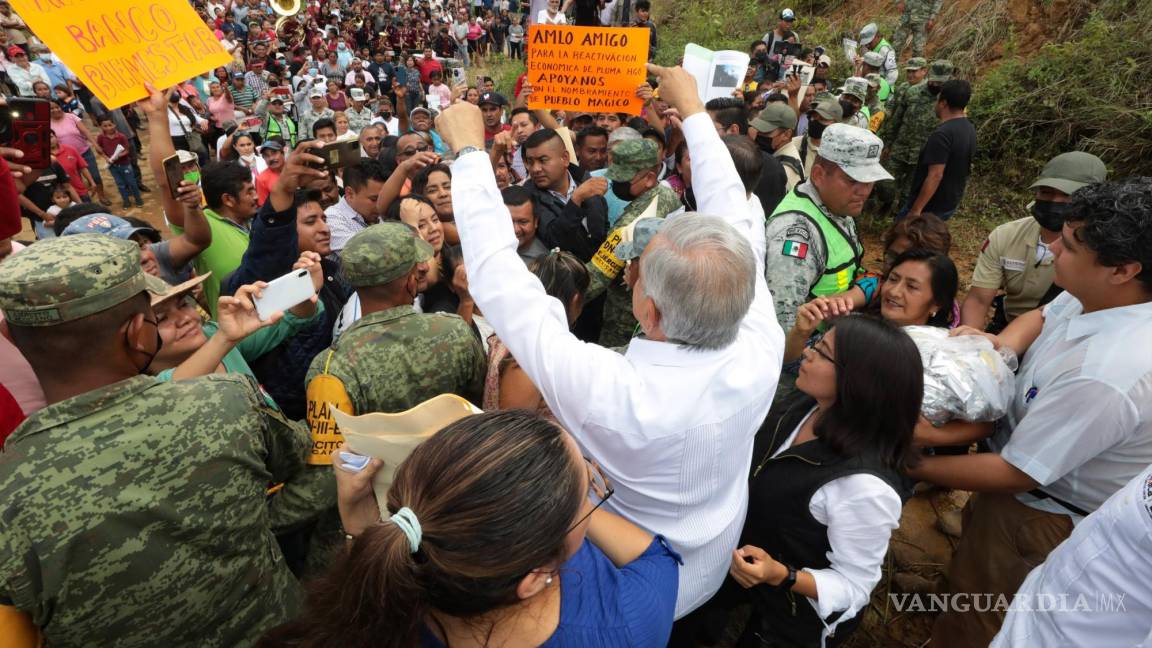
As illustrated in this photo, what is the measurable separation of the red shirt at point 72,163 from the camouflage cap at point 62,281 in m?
9.38

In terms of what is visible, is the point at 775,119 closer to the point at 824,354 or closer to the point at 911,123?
the point at 911,123

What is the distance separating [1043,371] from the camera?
227 centimetres

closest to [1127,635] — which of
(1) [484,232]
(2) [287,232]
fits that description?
(1) [484,232]

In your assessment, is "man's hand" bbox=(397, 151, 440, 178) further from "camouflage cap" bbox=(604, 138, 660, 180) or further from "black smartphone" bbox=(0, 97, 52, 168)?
"black smartphone" bbox=(0, 97, 52, 168)

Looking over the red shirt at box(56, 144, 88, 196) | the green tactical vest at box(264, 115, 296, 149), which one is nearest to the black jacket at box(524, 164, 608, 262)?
the green tactical vest at box(264, 115, 296, 149)

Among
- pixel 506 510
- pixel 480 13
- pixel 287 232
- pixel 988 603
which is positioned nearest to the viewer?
pixel 506 510

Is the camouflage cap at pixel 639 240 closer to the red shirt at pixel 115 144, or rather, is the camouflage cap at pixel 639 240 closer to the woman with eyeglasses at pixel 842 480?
the woman with eyeglasses at pixel 842 480

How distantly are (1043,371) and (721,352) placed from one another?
1.54 meters

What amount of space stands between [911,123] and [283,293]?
26.1 ft

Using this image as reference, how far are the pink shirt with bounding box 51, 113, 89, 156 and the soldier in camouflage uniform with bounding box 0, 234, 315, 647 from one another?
10.6 meters

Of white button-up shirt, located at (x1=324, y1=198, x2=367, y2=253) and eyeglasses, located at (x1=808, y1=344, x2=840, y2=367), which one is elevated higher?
eyeglasses, located at (x1=808, y1=344, x2=840, y2=367)

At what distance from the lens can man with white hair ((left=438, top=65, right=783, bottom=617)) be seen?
1.56 metres

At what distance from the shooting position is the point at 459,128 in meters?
1.85

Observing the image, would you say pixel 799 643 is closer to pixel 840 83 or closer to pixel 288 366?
pixel 288 366
